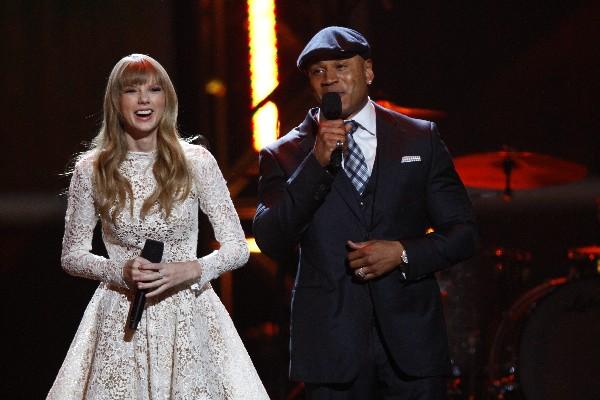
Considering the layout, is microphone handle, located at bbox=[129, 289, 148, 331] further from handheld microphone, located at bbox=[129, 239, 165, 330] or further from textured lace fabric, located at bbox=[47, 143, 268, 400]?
textured lace fabric, located at bbox=[47, 143, 268, 400]

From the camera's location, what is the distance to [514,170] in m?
5.25

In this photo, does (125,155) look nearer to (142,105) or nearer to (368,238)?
(142,105)

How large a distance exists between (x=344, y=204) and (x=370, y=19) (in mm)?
3204

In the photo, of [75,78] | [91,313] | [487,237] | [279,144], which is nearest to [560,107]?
[487,237]

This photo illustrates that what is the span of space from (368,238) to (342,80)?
0.47 metres

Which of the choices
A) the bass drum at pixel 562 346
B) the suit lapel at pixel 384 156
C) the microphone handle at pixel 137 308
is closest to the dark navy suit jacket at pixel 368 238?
the suit lapel at pixel 384 156

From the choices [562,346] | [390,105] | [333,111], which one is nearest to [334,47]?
[333,111]

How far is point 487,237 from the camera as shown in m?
6.00

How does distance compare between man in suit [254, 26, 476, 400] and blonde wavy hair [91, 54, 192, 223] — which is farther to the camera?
blonde wavy hair [91, 54, 192, 223]

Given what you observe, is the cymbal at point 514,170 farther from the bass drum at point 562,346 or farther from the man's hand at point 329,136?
the man's hand at point 329,136

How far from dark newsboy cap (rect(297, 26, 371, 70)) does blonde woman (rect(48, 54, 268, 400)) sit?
467 millimetres

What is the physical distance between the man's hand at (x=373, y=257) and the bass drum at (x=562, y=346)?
2157mm

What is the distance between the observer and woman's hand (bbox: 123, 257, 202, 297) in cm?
259

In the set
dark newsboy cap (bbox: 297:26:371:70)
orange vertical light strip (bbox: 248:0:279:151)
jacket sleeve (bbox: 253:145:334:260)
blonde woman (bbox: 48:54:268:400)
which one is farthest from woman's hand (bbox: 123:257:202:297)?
orange vertical light strip (bbox: 248:0:279:151)
